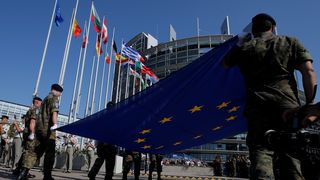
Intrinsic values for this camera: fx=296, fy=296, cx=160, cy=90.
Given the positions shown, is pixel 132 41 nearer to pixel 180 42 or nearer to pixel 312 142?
pixel 180 42

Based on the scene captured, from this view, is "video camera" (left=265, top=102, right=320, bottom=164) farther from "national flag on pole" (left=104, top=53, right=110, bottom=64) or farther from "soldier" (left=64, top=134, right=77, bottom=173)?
"national flag on pole" (left=104, top=53, right=110, bottom=64)

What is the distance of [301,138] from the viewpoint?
1564 millimetres

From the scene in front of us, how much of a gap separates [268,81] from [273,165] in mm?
685

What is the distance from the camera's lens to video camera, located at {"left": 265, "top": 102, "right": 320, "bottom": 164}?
155 cm

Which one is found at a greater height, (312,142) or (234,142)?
(234,142)

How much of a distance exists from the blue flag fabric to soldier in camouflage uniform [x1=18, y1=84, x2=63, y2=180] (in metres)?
0.56

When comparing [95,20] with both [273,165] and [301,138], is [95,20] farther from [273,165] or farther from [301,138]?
[301,138]

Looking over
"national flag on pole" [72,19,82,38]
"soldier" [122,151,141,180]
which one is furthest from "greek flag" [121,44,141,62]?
"soldier" [122,151,141,180]

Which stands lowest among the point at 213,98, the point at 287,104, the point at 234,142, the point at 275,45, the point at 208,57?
the point at 287,104

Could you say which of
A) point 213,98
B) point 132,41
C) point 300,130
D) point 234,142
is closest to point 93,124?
point 213,98

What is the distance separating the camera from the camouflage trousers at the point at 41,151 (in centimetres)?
575

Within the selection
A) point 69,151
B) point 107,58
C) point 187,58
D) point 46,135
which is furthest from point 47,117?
point 187,58

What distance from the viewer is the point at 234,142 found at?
233 ft

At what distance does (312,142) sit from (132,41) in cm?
8313
